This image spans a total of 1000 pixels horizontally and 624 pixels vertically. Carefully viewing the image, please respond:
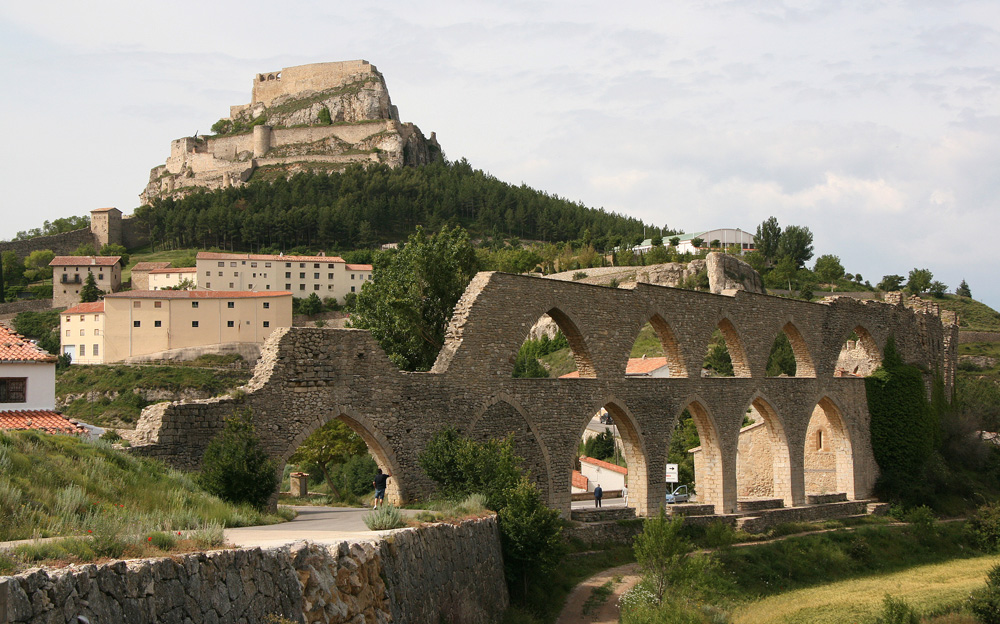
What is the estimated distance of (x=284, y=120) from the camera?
136375 mm

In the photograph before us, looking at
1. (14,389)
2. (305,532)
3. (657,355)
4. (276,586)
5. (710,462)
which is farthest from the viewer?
(657,355)

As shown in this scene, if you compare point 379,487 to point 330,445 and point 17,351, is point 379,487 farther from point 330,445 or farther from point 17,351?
point 330,445

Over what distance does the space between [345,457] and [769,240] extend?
62078 mm

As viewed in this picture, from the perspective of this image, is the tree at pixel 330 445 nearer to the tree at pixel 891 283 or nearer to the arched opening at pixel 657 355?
the arched opening at pixel 657 355

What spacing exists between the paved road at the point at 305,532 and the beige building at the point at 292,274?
76.0 m

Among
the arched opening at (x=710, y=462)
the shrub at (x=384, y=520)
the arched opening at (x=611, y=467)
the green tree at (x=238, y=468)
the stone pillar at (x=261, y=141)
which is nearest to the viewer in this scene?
the shrub at (x=384, y=520)

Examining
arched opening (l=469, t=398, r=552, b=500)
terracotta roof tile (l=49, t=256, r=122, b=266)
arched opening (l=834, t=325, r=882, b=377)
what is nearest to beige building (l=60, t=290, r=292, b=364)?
terracotta roof tile (l=49, t=256, r=122, b=266)

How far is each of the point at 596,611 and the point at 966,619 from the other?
7978 millimetres

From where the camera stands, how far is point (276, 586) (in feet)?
26.8

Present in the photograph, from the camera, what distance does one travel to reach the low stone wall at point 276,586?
250 inches

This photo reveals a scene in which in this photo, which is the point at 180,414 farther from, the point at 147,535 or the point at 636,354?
the point at 636,354

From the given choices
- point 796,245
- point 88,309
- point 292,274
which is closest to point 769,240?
point 796,245

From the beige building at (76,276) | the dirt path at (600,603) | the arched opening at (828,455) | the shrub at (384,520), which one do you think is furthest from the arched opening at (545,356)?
the beige building at (76,276)

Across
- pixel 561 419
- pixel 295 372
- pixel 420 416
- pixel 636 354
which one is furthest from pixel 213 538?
pixel 636 354
